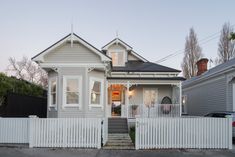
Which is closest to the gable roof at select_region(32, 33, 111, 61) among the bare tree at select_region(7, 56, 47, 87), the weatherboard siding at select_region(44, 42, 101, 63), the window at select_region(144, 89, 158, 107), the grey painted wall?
the weatherboard siding at select_region(44, 42, 101, 63)

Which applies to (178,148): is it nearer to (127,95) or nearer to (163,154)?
(163,154)

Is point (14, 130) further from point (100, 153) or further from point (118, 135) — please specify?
point (118, 135)

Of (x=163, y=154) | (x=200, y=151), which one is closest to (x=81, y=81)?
(x=163, y=154)

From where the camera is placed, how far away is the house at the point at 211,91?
17.4 metres

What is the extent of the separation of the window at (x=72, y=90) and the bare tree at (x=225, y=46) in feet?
102

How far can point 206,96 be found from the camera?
22141 millimetres

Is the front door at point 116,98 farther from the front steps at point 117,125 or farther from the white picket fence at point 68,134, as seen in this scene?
the white picket fence at point 68,134

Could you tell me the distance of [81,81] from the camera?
13711mm

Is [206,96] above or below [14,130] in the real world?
above

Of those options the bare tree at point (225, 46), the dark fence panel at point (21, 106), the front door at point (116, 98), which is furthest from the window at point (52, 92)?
the bare tree at point (225, 46)

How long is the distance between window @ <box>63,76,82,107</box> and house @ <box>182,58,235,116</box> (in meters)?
9.68

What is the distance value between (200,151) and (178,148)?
3.14 feet

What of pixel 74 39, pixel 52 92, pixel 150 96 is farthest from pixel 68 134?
pixel 150 96

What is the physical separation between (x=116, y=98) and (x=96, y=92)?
6238mm
